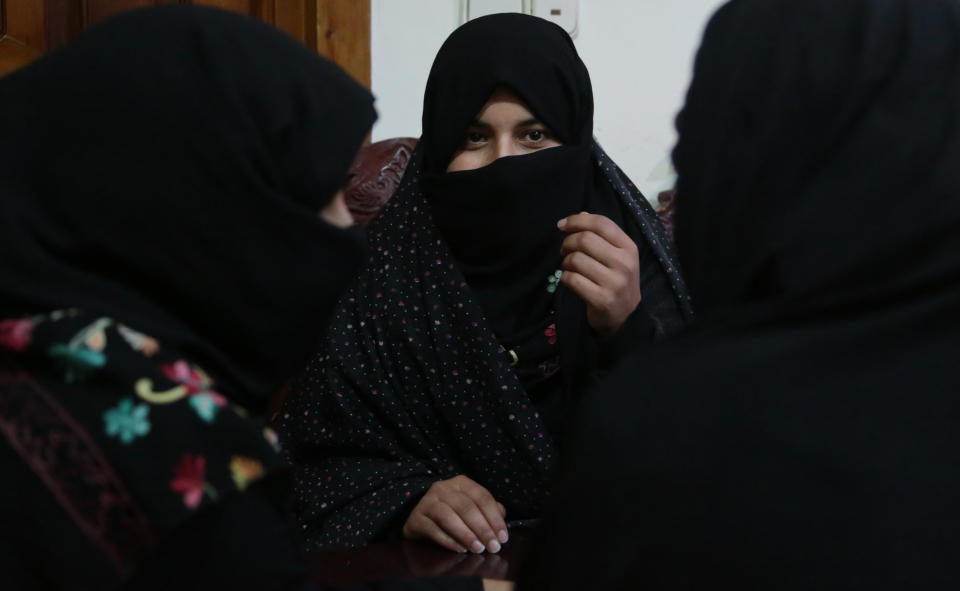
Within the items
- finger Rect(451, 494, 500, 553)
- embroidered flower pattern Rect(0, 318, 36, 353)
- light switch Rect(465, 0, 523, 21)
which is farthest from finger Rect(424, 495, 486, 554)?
light switch Rect(465, 0, 523, 21)

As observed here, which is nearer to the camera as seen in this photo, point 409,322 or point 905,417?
point 905,417

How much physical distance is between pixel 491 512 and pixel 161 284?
66cm

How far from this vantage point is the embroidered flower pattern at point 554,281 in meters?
1.48

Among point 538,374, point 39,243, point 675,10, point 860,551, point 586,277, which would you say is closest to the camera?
point 860,551

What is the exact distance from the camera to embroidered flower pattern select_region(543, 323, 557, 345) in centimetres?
Result: 145

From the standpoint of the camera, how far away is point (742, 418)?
610mm

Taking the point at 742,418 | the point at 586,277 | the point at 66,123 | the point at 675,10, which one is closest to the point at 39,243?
the point at 66,123

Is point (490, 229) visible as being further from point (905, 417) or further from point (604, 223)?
point (905, 417)

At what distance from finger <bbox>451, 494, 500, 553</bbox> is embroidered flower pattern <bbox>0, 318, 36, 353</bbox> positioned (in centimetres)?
70

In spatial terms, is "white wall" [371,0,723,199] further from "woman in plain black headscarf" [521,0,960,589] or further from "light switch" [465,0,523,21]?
"woman in plain black headscarf" [521,0,960,589]

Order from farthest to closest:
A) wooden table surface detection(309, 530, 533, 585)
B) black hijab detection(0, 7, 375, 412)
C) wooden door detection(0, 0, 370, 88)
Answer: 1. wooden door detection(0, 0, 370, 88)
2. wooden table surface detection(309, 530, 533, 585)
3. black hijab detection(0, 7, 375, 412)

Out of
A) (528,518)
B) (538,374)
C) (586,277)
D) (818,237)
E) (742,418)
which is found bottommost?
(528,518)

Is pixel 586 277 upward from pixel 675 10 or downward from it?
downward

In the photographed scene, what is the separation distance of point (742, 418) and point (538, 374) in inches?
32.8
